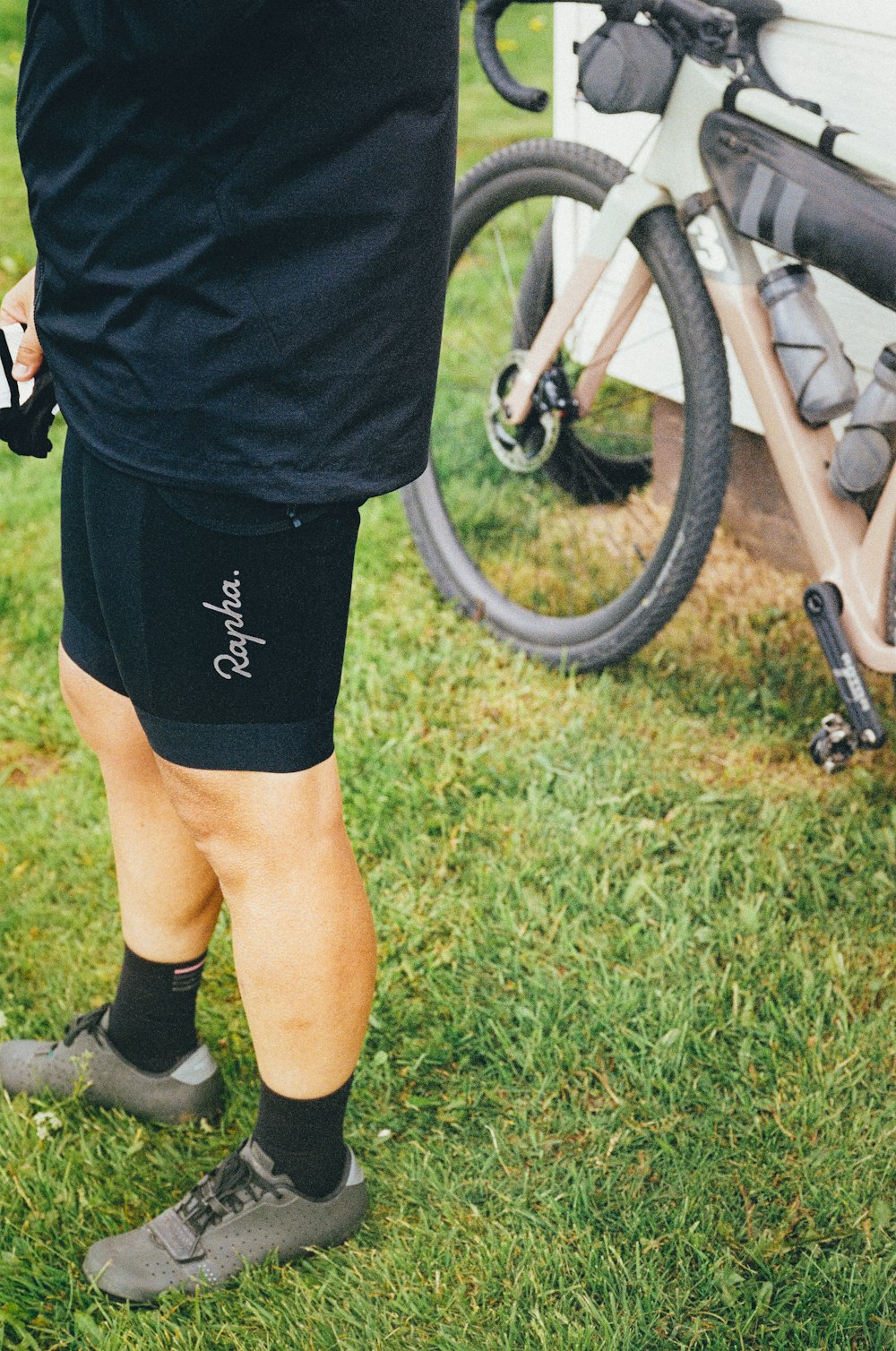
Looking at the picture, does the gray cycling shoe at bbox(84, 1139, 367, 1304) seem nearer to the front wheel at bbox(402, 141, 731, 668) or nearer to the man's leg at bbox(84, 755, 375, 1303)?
the man's leg at bbox(84, 755, 375, 1303)

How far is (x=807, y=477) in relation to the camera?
2.20 m

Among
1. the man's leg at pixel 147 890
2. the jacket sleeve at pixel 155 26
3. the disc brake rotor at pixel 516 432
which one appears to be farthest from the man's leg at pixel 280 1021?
the disc brake rotor at pixel 516 432

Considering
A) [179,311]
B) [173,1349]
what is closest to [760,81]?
[179,311]

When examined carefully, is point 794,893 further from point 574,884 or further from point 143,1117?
point 143,1117

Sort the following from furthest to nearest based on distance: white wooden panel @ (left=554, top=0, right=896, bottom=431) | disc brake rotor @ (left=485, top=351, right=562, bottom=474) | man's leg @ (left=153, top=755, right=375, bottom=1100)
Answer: disc brake rotor @ (left=485, top=351, right=562, bottom=474), white wooden panel @ (left=554, top=0, right=896, bottom=431), man's leg @ (left=153, top=755, right=375, bottom=1100)

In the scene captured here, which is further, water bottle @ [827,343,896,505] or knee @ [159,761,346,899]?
water bottle @ [827,343,896,505]

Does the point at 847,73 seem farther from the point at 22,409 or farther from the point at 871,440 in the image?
the point at 22,409

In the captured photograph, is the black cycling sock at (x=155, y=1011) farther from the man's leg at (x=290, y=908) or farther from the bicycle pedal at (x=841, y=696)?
the bicycle pedal at (x=841, y=696)

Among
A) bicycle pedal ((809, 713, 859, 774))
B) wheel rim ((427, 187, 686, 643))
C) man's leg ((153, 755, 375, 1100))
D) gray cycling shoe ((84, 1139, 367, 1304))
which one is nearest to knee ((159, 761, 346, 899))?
man's leg ((153, 755, 375, 1100))

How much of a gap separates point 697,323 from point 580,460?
0.89 m

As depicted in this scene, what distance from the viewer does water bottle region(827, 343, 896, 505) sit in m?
1.99

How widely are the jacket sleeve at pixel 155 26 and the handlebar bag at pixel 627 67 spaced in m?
1.37

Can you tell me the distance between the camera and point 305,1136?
60.3 inches

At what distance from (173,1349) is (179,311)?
1.17 m
